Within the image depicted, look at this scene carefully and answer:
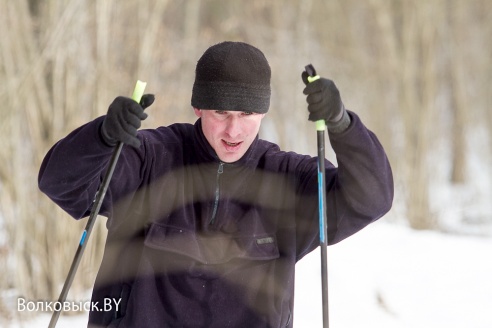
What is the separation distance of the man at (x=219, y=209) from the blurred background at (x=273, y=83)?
7.04 ft

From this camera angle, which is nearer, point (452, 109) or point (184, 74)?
point (184, 74)

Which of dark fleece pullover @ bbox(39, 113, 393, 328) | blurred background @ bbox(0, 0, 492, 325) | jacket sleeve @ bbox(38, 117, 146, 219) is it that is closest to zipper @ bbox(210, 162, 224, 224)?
dark fleece pullover @ bbox(39, 113, 393, 328)

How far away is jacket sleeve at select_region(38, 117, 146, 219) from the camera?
221 centimetres

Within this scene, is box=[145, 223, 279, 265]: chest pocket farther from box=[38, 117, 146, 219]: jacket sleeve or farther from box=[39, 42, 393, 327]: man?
box=[38, 117, 146, 219]: jacket sleeve

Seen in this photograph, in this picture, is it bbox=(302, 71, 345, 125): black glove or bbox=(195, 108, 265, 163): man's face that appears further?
bbox=(195, 108, 265, 163): man's face

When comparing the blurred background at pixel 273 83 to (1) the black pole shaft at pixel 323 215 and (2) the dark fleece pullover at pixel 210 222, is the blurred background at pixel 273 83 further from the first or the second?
(1) the black pole shaft at pixel 323 215

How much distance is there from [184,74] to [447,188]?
192 inches

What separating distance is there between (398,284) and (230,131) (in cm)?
424

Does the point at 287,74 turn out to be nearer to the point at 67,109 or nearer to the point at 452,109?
the point at 452,109

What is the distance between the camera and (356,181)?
2330 millimetres

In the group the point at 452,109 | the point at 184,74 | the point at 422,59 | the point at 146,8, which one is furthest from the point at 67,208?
the point at 452,109

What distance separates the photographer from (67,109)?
15.5 feet

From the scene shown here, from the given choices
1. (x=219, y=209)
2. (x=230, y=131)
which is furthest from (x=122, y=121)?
(x=219, y=209)

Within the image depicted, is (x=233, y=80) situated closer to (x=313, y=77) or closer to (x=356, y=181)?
(x=313, y=77)
